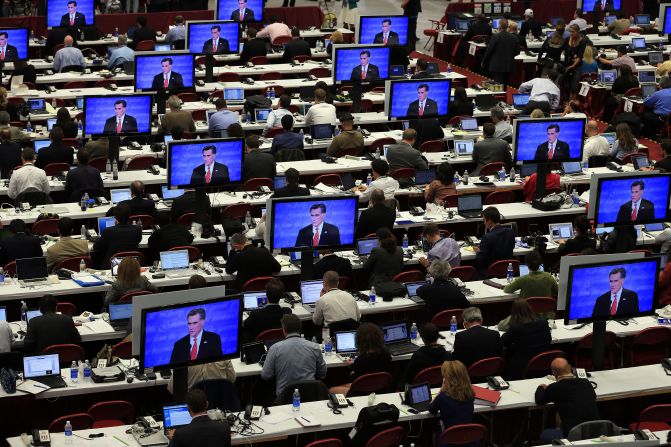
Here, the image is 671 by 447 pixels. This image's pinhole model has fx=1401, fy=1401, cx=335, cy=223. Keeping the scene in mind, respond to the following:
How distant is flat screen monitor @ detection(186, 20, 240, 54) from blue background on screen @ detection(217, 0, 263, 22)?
8.93ft

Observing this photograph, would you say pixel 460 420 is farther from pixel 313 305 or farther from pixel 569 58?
pixel 569 58

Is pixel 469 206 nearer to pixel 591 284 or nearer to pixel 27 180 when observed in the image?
pixel 591 284

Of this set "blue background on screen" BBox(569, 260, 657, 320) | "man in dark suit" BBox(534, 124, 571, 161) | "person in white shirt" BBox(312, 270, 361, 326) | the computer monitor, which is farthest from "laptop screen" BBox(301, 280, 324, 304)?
"man in dark suit" BBox(534, 124, 571, 161)

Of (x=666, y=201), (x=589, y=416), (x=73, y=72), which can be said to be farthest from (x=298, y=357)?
(x=73, y=72)

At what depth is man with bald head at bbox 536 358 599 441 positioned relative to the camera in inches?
A: 488

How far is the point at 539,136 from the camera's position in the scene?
734 inches

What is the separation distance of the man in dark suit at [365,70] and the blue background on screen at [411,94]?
237cm

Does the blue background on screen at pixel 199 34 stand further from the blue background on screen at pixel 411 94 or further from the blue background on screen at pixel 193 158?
the blue background on screen at pixel 193 158

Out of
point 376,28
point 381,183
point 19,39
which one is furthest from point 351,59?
point 19,39

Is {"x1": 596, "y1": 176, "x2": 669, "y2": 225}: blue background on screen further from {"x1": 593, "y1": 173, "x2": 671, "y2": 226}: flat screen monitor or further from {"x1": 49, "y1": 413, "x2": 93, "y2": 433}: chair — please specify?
{"x1": 49, "y1": 413, "x2": 93, "y2": 433}: chair

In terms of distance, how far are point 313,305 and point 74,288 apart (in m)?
2.70

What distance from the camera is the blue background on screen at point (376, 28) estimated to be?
26.5 meters

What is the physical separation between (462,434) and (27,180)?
8.54 meters

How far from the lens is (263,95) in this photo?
24156 millimetres
